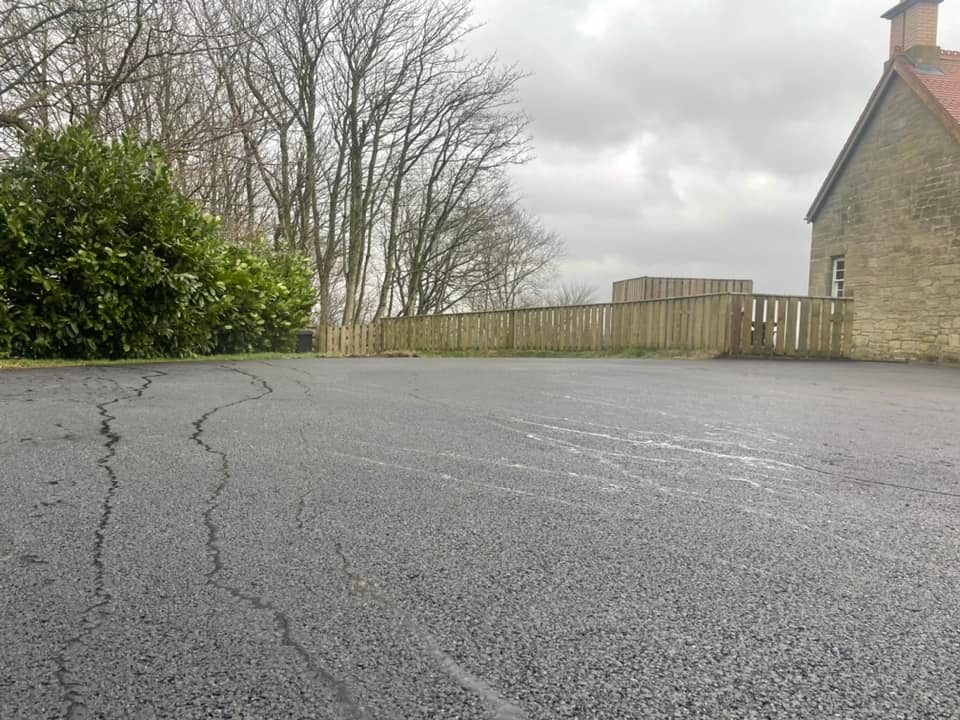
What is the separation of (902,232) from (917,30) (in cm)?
601

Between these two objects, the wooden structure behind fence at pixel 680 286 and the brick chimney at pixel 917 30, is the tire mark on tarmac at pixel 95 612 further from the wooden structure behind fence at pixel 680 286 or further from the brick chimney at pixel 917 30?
the brick chimney at pixel 917 30

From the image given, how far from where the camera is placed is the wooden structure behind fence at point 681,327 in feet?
52.8

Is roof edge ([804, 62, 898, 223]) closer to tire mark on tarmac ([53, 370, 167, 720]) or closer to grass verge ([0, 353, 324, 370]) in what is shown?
grass verge ([0, 353, 324, 370])

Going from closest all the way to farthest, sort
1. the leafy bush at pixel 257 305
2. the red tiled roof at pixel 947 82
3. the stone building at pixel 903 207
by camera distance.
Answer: the leafy bush at pixel 257 305 → the stone building at pixel 903 207 → the red tiled roof at pixel 947 82

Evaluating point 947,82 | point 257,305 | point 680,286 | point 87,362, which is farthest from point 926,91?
point 87,362

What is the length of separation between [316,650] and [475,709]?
1.38 ft

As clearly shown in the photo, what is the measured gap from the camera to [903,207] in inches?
732

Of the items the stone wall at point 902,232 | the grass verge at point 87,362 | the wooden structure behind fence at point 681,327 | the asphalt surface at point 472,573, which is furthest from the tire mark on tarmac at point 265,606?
the stone wall at point 902,232

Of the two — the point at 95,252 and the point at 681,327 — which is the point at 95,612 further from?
the point at 681,327

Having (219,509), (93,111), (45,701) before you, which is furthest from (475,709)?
(93,111)

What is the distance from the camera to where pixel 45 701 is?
1390mm

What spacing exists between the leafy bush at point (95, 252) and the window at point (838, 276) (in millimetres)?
17756

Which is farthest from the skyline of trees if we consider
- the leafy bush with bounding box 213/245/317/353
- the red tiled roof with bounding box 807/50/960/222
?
the red tiled roof with bounding box 807/50/960/222

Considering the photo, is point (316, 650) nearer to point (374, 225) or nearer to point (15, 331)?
point (15, 331)
